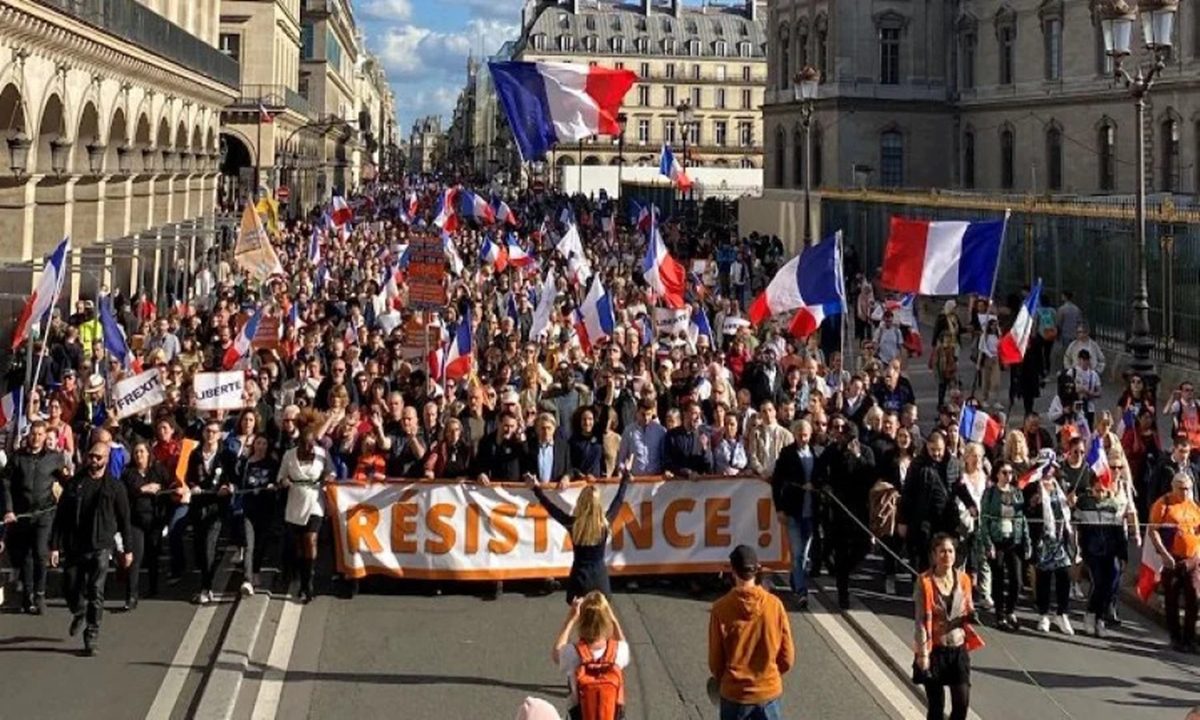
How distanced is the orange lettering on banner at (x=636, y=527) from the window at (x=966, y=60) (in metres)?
57.9

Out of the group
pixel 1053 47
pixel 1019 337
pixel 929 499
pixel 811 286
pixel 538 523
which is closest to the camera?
pixel 929 499

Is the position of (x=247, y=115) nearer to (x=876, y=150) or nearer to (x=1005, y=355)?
(x=876, y=150)

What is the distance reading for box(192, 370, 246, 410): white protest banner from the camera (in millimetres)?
14984

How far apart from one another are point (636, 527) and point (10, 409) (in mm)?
6172

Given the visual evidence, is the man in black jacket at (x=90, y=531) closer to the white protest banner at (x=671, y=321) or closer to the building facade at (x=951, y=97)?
the white protest banner at (x=671, y=321)

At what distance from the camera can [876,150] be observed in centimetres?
6706

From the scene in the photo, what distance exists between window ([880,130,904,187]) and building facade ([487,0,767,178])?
65.8 metres

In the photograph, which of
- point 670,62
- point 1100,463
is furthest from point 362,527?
point 670,62

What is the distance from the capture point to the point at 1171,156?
5400 centimetres

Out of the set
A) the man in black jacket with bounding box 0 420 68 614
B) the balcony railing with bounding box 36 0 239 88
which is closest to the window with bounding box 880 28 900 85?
the balcony railing with bounding box 36 0 239 88

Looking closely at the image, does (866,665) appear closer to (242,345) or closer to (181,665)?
(181,665)

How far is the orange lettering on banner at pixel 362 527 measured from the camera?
12.7 m

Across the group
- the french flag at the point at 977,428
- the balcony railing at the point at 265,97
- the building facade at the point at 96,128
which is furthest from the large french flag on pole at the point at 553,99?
the balcony railing at the point at 265,97

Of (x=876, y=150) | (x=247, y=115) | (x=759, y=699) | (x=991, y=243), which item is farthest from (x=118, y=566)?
(x=876, y=150)
